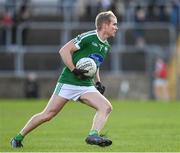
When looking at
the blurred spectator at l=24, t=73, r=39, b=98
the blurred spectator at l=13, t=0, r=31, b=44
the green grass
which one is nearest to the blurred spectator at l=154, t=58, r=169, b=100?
the blurred spectator at l=24, t=73, r=39, b=98

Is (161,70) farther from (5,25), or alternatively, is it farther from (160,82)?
(5,25)

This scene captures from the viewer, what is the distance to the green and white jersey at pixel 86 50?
14.5 meters

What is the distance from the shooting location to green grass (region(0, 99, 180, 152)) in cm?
1473

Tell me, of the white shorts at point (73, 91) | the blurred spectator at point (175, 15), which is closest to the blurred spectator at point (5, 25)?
the blurred spectator at point (175, 15)

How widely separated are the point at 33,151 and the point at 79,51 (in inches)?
73.5

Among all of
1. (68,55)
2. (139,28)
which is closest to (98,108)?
(68,55)

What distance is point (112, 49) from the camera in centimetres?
3700

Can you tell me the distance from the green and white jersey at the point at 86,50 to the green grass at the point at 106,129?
112cm

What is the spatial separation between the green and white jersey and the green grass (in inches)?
44.1

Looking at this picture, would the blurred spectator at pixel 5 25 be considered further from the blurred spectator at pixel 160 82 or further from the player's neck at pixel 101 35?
the player's neck at pixel 101 35

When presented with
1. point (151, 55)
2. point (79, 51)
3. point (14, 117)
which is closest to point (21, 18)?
point (151, 55)

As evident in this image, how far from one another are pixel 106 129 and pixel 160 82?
17.1 meters

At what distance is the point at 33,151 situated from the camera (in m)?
14.0

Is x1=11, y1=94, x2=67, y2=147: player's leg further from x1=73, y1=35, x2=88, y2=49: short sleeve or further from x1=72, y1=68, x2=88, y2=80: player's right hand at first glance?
x1=73, y1=35, x2=88, y2=49: short sleeve
